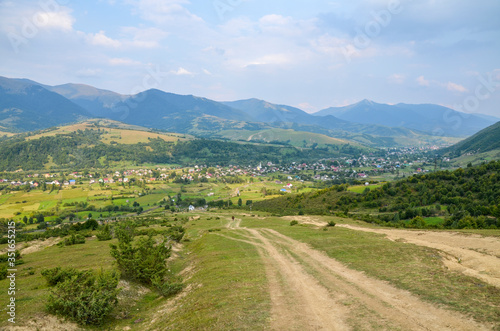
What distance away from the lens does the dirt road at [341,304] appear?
1156cm

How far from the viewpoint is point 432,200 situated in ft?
201

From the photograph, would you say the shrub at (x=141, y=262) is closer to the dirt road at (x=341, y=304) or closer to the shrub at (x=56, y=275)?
the shrub at (x=56, y=275)

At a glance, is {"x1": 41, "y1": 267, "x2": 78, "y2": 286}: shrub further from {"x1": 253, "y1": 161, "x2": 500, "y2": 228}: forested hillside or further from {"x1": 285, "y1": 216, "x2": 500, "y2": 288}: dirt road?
{"x1": 253, "y1": 161, "x2": 500, "y2": 228}: forested hillside

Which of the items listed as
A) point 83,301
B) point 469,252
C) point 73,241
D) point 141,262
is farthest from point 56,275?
point 469,252

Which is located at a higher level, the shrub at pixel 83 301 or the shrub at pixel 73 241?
the shrub at pixel 83 301

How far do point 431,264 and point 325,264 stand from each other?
7356 mm

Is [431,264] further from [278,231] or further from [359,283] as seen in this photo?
[278,231]

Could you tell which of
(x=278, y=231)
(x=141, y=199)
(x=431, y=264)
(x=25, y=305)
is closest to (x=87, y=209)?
(x=141, y=199)

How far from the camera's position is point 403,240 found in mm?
27141

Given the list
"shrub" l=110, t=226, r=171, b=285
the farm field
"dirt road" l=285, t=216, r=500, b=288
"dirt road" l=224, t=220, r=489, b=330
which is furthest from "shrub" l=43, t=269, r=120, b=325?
"dirt road" l=285, t=216, r=500, b=288

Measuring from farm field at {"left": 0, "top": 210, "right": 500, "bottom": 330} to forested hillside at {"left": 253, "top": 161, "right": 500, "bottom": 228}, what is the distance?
911 inches

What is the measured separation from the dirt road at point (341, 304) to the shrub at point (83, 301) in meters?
9.78

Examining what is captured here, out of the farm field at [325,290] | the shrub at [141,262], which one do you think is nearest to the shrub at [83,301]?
the farm field at [325,290]

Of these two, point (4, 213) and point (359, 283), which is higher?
point (359, 283)
